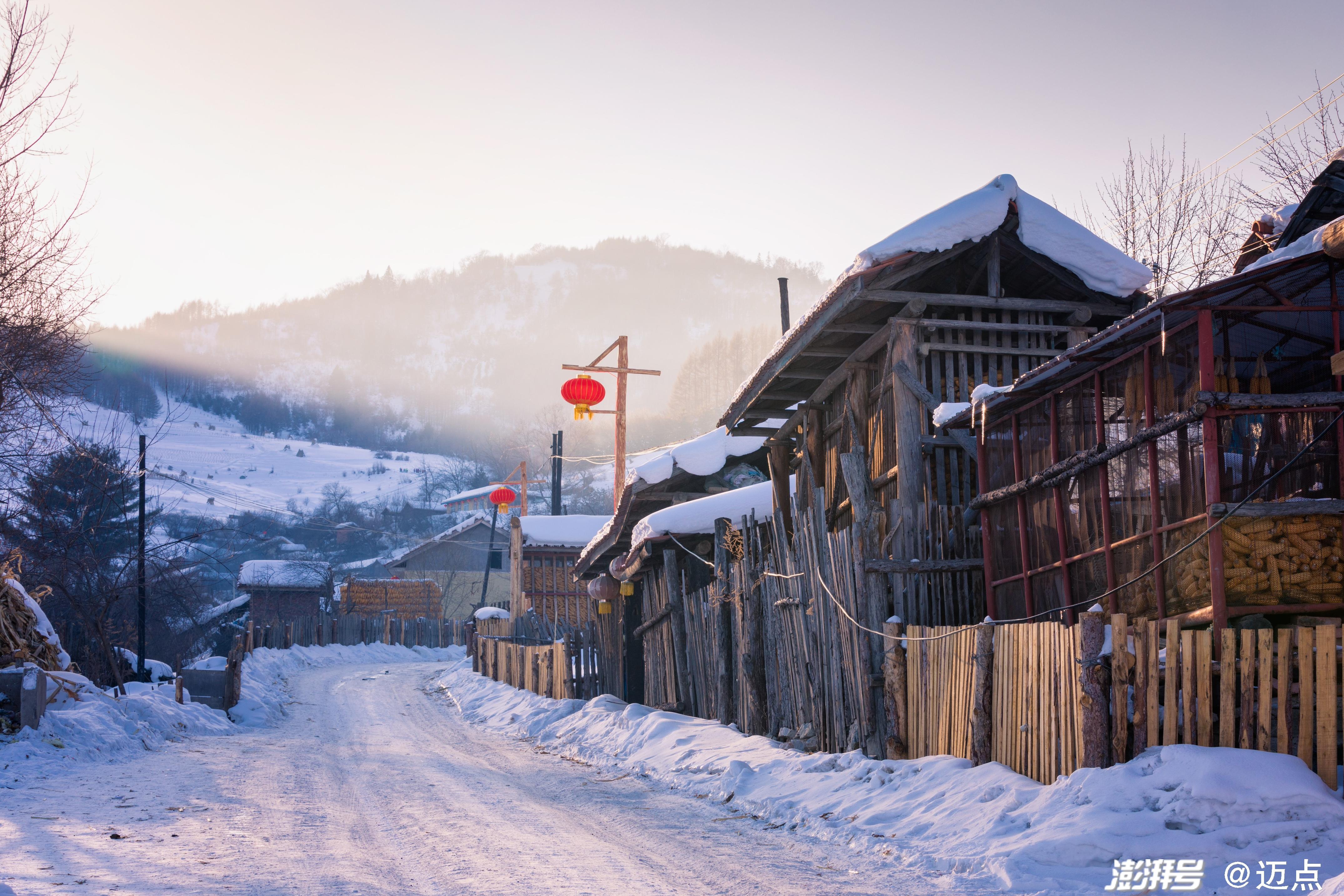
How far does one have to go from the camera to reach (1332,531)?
21.7ft

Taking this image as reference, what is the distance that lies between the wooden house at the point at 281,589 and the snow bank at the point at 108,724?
2596cm

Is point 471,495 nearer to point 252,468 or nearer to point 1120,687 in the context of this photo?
point 252,468

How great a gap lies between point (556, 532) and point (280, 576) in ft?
64.3

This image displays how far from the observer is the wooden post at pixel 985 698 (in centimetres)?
739

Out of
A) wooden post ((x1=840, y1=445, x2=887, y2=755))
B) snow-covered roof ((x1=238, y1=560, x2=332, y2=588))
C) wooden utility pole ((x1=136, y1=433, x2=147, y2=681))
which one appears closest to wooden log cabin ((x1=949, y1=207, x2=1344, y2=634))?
wooden post ((x1=840, y1=445, x2=887, y2=755))

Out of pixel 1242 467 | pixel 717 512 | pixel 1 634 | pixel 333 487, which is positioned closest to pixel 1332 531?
pixel 1242 467

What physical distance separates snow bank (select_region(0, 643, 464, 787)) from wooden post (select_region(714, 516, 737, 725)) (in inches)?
287

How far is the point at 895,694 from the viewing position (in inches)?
338

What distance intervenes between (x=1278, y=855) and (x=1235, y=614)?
1.77m

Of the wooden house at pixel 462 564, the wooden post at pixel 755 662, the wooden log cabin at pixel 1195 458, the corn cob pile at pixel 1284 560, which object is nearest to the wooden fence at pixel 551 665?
the wooden post at pixel 755 662

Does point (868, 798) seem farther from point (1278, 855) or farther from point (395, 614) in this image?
point (395, 614)

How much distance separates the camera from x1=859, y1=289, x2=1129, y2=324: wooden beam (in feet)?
33.1

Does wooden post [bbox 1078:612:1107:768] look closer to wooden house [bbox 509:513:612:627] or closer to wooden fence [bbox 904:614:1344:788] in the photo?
wooden fence [bbox 904:614:1344:788]

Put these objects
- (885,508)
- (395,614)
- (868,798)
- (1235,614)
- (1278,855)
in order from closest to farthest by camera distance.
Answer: (1278,855)
(1235,614)
(868,798)
(885,508)
(395,614)
